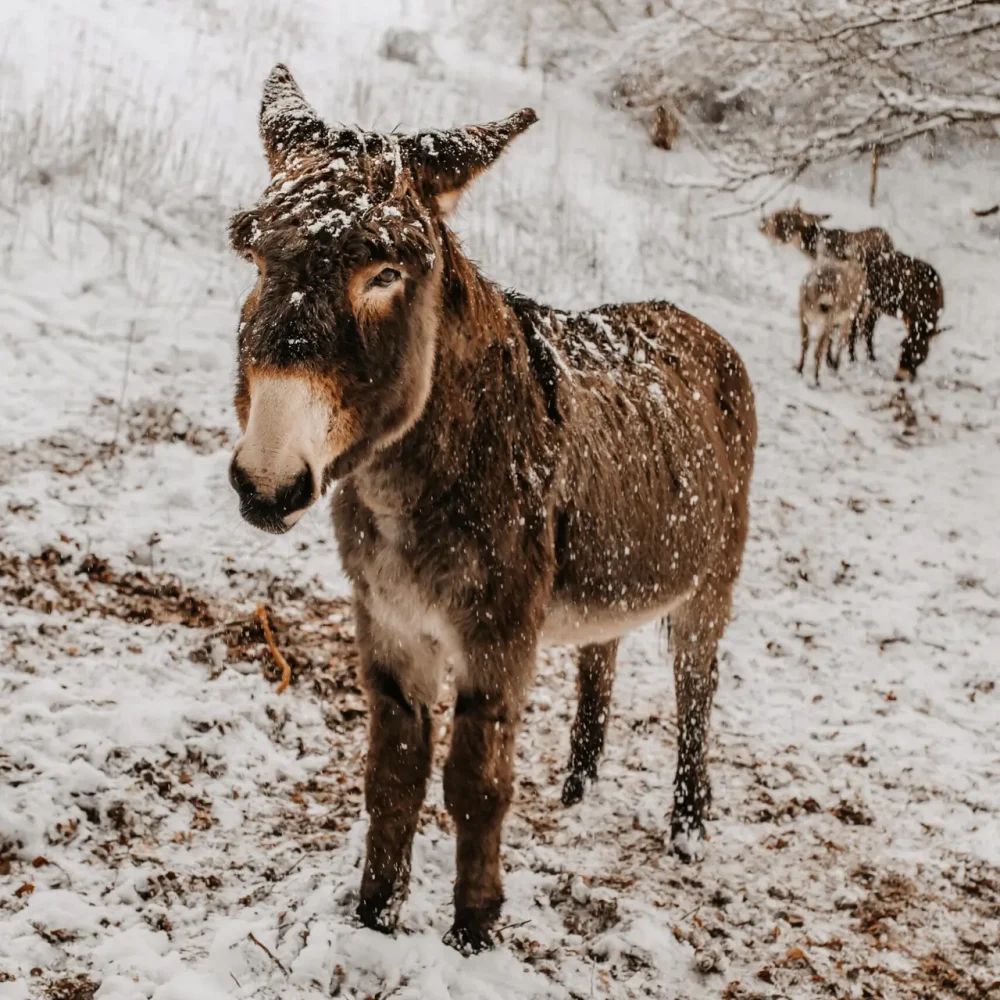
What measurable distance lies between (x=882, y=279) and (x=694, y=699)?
8912mm

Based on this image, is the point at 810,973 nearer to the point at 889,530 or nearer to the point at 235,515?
the point at 235,515

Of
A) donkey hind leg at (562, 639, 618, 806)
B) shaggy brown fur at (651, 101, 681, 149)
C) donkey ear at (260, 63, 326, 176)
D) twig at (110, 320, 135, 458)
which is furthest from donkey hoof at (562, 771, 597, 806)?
shaggy brown fur at (651, 101, 681, 149)

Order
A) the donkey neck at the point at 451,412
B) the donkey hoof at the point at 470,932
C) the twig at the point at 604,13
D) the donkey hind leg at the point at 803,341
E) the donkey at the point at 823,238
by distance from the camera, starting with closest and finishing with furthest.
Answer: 1. the donkey neck at the point at 451,412
2. the donkey hoof at the point at 470,932
3. the donkey hind leg at the point at 803,341
4. the donkey at the point at 823,238
5. the twig at the point at 604,13

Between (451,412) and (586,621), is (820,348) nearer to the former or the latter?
(586,621)

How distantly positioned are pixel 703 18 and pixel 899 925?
46.7ft

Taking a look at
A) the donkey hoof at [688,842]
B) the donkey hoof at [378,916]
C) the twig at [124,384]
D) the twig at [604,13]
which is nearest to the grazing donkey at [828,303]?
the twig at [124,384]

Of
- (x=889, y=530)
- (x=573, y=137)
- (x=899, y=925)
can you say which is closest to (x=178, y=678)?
(x=899, y=925)

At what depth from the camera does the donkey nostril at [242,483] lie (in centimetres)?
180

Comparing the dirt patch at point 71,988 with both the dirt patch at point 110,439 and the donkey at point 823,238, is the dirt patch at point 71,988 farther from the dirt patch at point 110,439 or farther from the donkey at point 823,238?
the donkey at point 823,238

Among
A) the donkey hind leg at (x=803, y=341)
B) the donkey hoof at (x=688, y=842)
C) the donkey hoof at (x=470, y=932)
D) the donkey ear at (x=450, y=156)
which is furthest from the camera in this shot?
the donkey hind leg at (x=803, y=341)

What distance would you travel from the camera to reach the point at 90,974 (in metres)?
2.54

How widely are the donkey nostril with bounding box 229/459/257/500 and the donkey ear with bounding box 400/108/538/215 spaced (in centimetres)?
91

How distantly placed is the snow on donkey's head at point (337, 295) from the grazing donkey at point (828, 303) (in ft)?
26.7

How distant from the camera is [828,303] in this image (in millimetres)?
9648
